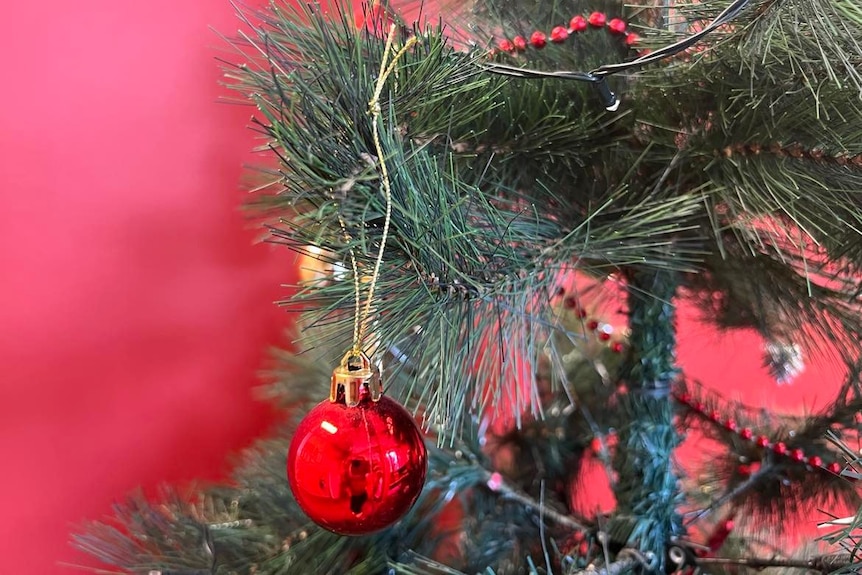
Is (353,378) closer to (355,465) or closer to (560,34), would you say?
(355,465)

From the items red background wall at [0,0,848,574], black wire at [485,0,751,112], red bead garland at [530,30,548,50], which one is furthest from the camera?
red background wall at [0,0,848,574]

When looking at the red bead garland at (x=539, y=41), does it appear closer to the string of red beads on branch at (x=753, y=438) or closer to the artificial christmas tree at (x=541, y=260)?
the artificial christmas tree at (x=541, y=260)

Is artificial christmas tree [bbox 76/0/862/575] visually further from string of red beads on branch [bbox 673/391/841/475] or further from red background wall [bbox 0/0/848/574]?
red background wall [bbox 0/0/848/574]

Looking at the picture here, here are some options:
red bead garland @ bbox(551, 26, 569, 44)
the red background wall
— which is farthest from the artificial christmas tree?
the red background wall

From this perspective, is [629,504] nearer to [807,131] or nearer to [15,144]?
[807,131]

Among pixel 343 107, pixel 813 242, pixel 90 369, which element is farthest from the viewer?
pixel 90 369

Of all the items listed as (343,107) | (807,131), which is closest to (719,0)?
(807,131)

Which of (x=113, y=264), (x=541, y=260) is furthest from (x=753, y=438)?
(x=113, y=264)
